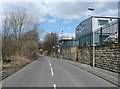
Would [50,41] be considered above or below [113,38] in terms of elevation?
above

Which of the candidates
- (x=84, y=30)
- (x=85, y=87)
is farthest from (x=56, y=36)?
(x=85, y=87)

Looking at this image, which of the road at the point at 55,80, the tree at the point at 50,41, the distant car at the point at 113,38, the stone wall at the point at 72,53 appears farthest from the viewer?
the tree at the point at 50,41

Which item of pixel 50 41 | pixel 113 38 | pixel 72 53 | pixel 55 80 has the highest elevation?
pixel 50 41

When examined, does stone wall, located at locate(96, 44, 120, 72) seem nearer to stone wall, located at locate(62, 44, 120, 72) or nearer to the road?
stone wall, located at locate(62, 44, 120, 72)

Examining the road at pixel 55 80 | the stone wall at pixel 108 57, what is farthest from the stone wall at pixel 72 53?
the road at pixel 55 80

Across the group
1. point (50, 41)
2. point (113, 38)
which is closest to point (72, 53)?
point (113, 38)

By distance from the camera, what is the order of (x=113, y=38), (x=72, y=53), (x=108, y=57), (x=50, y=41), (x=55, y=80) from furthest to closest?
1. (x=50, y=41)
2. (x=72, y=53)
3. (x=113, y=38)
4. (x=108, y=57)
5. (x=55, y=80)

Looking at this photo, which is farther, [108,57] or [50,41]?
[50,41]

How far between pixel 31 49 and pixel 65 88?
5372cm

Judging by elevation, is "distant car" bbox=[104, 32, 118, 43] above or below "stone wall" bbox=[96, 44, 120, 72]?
above

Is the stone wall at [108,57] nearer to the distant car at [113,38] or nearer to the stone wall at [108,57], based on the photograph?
the stone wall at [108,57]

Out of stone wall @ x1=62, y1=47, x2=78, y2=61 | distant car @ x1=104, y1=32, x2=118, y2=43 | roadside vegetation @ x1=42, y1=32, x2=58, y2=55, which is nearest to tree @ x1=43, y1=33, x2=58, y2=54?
roadside vegetation @ x1=42, y1=32, x2=58, y2=55

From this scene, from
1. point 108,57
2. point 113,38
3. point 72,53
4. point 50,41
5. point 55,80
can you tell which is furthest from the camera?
point 50,41

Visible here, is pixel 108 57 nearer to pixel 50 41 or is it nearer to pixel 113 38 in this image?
pixel 113 38
